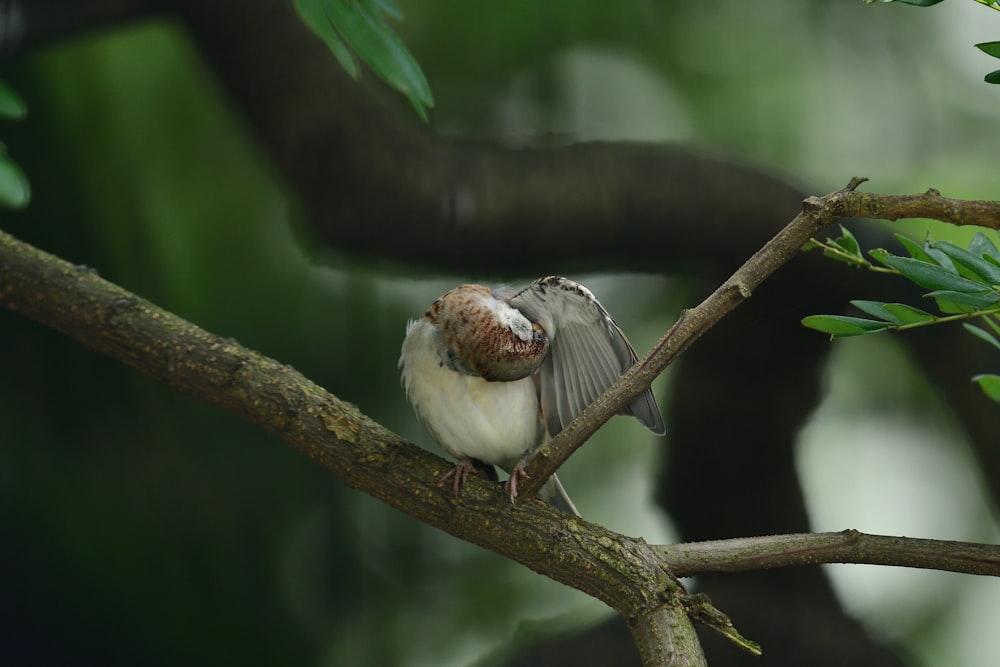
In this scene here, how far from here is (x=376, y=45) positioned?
0.50m

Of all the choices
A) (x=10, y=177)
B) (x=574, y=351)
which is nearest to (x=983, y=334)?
(x=574, y=351)

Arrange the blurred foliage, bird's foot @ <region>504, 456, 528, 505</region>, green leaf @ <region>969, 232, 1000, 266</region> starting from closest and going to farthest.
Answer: the blurred foliage < green leaf @ <region>969, 232, 1000, 266</region> < bird's foot @ <region>504, 456, 528, 505</region>

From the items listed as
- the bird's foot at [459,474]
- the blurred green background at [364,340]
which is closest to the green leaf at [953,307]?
the bird's foot at [459,474]

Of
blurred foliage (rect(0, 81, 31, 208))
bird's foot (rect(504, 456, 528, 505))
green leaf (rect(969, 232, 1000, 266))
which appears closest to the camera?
blurred foliage (rect(0, 81, 31, 208))

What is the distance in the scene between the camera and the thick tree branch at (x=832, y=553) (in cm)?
57

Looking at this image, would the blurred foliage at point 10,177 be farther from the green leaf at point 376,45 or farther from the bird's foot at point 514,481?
the bird's foot at point 514,481

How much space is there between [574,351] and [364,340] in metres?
0.57

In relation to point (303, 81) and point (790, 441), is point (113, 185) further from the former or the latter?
point (790, 441)

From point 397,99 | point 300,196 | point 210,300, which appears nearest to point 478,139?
point 397,99

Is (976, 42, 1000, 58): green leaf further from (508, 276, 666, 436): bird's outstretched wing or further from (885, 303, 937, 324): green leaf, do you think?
(508, 276, 666, 436): bird's outstretched wing

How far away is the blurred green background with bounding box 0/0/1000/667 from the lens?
1128mm

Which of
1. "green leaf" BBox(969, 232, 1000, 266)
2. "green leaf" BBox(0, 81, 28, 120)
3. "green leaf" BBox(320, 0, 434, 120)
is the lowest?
"green leaf" BBox(969, 232, 1000, 266)

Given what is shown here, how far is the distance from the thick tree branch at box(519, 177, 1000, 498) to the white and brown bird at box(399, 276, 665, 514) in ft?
0.38

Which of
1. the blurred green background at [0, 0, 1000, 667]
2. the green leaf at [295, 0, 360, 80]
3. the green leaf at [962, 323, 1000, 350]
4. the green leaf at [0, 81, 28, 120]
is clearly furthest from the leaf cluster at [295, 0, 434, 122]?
the blurred green background at [0, 0, 1000, 667]
